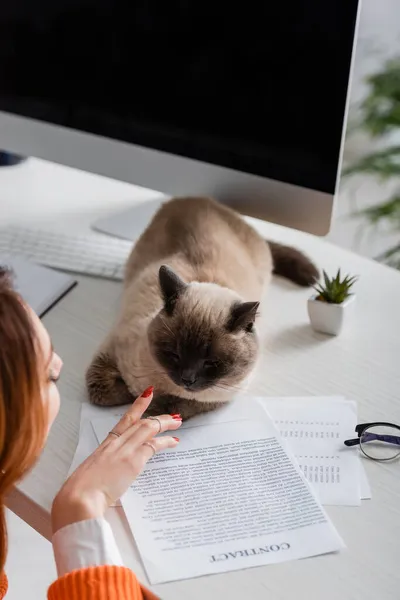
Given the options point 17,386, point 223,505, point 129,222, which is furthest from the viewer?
point 129,222

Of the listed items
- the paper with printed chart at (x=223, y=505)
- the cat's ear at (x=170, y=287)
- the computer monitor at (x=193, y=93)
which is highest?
the computer monitor at (x=193, y=93)

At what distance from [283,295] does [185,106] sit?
1.14 ft

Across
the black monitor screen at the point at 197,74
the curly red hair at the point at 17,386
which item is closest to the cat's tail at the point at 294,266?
the black monitor screen at the point at 197,74

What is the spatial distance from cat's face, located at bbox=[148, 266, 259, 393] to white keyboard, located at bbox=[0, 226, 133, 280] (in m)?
0.31

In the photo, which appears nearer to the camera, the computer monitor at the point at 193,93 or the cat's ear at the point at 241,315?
the cat's ear at the point at 241,315

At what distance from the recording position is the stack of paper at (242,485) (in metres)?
0.72

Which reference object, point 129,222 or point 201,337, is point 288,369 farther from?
point 129,222

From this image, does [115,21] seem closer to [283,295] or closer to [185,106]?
[185,106]

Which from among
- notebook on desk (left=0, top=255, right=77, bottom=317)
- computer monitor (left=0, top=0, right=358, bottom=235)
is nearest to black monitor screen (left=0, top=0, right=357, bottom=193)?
computer monitor (left=0, top=0, right=358, bottom=235)

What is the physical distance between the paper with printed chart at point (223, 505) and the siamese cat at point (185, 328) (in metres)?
0.05

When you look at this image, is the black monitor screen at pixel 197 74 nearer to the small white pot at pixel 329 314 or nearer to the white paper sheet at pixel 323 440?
the small white pot at pixel 329 314

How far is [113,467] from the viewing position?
2.53 feet

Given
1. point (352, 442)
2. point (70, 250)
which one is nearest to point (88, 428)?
point (352, 442)

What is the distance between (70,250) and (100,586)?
72 centimetres
